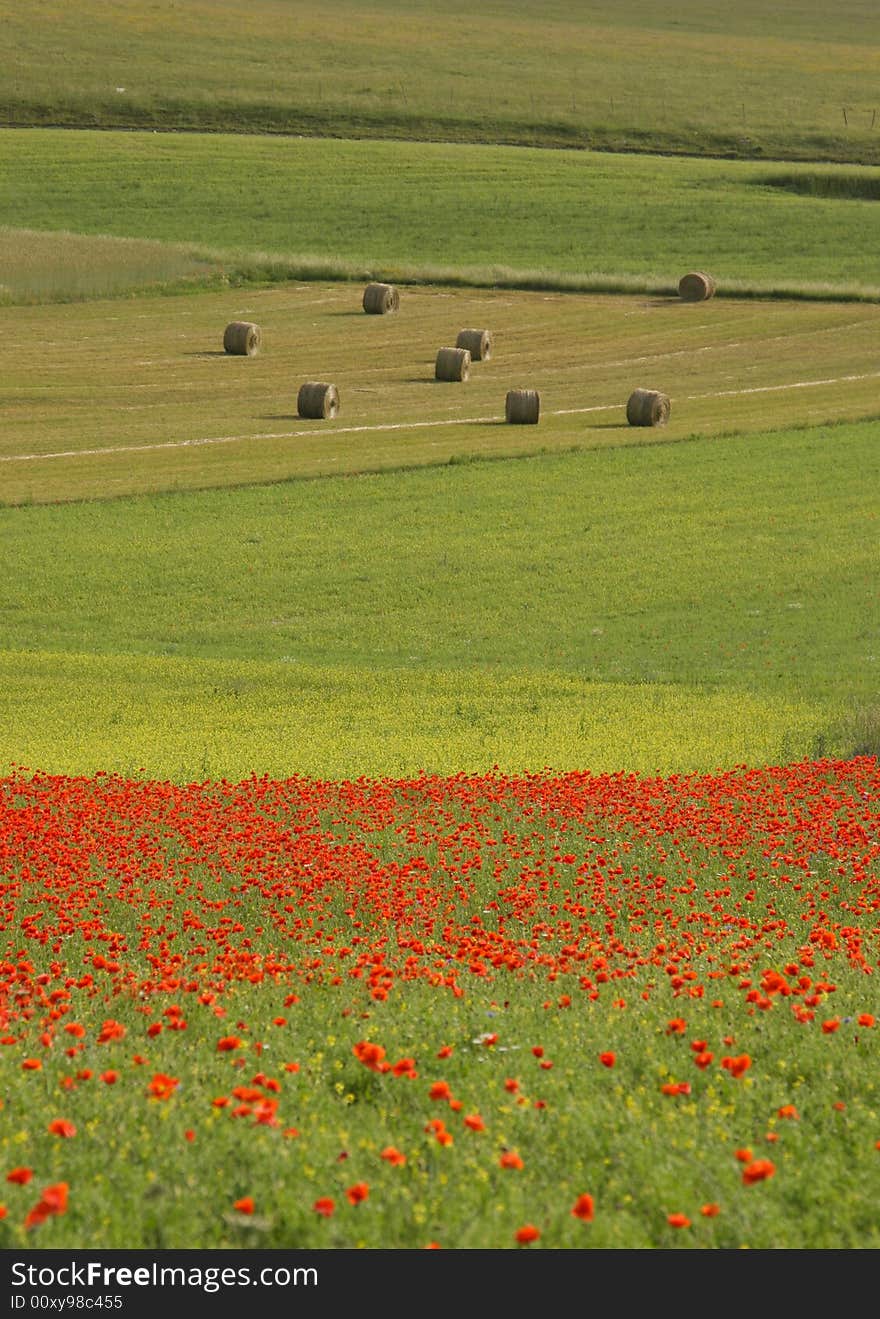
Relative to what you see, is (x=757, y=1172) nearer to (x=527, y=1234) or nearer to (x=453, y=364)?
(x=527, y=1234)

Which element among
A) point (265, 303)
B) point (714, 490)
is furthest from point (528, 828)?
point (265, 303)

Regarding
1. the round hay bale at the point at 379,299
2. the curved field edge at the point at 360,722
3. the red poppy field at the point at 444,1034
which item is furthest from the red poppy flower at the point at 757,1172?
the round hay bale at the point at 379,299

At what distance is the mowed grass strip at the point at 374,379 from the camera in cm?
4650

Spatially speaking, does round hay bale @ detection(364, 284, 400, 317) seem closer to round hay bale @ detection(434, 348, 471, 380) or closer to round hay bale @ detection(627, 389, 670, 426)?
round hay bale @ detection(434, 348, 471, 380)

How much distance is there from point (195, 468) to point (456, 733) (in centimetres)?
2311

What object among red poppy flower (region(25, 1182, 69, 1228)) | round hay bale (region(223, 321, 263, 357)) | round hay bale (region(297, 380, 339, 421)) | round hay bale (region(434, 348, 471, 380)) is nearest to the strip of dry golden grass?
round hay bale (region(223, 321, 263, 357))

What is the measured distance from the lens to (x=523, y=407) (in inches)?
1998

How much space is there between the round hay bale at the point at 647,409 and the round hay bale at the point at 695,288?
24.2m

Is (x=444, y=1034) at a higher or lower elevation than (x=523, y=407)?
higher

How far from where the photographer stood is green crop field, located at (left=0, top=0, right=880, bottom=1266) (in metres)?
7.18

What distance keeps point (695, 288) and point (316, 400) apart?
29.0 meters

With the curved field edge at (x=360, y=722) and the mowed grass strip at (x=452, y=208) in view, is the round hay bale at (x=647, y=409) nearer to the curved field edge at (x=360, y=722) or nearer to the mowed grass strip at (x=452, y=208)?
the curved field edge at (x=360, y=722)

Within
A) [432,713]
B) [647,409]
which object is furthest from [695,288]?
[432,713]

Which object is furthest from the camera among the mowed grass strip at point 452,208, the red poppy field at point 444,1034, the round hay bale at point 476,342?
the mowed grass strip at point 452,208
